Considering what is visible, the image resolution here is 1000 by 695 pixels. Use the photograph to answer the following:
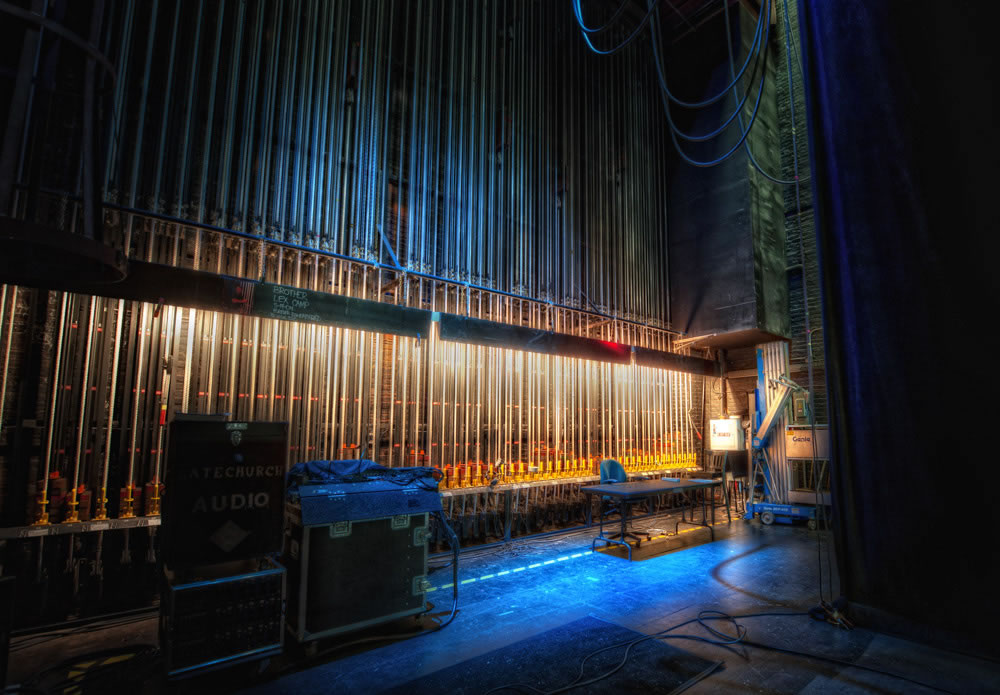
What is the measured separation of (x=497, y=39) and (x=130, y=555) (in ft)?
25.9

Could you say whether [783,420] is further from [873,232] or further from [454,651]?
[454,651]

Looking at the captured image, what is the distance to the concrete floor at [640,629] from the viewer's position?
2883mm

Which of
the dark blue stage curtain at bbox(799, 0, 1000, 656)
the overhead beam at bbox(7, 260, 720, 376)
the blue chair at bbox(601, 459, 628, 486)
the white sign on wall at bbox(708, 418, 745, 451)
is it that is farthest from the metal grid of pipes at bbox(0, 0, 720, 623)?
the dark blue stage curtain at bbox(799, 0, 1000, 656)

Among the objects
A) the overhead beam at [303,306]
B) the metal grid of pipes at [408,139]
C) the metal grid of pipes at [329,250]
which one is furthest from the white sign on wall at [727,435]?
the overhead beam at [303,306]

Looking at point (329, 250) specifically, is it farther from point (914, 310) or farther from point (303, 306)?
point (914, 310)

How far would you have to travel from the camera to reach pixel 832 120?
396 centimetres

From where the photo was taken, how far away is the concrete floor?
2.88m

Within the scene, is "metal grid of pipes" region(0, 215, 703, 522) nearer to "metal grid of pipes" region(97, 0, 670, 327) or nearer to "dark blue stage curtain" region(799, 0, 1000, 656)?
"metal grid of pipes" region(97, 0, 670, 327)

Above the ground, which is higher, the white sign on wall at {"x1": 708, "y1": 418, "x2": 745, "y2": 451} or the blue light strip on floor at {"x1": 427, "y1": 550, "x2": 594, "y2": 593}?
the white sign on wall at {"x1": 708, "y1": 418, "x2": 745, "y2": 451}

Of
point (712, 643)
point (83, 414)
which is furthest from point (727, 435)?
point (83, 414)

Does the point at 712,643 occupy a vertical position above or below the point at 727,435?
below

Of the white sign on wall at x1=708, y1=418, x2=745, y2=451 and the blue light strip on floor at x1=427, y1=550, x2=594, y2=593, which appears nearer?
the blue light strip on floor at x1=427, y1=550, x2=594, y2=593

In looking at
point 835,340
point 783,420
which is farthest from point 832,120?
point 783,420

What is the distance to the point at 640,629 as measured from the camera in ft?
11.8
